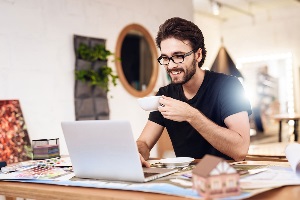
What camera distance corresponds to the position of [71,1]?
11.0 feet

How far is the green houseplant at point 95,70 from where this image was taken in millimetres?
3396

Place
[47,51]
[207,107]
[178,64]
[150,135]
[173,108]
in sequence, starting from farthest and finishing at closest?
[47,51] → [150,135] → [207,107] → [178,64] → [173,108]

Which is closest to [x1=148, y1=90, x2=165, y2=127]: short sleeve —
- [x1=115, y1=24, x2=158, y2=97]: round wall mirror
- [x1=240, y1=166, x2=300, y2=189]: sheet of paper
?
[x1=240, y1=166, x2=300, y2=189]: sheet of paper

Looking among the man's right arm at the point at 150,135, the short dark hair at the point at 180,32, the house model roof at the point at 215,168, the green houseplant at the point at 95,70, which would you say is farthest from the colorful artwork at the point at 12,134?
the house model roof at the point at 215,168

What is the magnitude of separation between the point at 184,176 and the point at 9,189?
1.97ft

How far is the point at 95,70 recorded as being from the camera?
3.58 metres

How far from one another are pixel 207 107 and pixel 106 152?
2.70ft

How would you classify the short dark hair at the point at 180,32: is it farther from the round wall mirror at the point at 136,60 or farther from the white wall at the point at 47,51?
the round wall mirror at the point at 136,60

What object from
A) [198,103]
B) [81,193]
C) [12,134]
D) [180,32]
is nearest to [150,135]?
[198,103]

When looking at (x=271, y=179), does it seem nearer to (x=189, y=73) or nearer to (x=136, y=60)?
(x=189, y=73)

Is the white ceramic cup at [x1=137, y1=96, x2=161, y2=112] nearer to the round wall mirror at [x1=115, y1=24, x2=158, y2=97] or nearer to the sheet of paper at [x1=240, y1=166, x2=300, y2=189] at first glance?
the sheet of paper at [x1=240, y1=166, x2=300, y2=189]

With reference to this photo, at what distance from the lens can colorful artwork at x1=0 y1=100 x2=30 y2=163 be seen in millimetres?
→ 2645

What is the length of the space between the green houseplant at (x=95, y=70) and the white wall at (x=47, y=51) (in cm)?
8

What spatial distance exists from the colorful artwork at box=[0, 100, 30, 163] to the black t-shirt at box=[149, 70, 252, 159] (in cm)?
114
